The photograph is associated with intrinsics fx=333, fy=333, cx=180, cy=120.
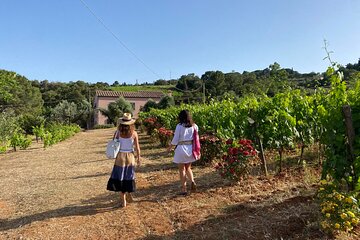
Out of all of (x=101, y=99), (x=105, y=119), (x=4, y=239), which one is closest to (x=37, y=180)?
(x=4, y=239)

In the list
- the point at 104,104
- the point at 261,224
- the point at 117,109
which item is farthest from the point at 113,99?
the point at 261,224

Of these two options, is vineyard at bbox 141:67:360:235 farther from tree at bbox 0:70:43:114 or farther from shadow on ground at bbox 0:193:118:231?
tree at bbox 0:70:43:114

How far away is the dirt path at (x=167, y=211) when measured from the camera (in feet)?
13.3

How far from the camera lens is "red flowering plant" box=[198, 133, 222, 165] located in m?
8.34

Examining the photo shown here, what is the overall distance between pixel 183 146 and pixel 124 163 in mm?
1075

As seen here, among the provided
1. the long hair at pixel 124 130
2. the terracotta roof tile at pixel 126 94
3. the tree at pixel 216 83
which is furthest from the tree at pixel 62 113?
the long hair at pixel 124 130

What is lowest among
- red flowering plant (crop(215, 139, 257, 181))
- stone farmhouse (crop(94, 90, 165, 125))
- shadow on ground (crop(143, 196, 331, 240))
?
shadow on ground (crop(143, 196, 331, 240))

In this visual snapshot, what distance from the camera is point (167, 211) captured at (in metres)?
5.14

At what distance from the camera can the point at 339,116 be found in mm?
3955

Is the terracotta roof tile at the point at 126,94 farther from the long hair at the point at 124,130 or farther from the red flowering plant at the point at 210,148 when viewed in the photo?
the long hair at the point at 124,130

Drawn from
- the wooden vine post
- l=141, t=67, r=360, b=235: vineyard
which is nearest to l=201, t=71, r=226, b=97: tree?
l=141, t=67, r=360, b=235: vineyard

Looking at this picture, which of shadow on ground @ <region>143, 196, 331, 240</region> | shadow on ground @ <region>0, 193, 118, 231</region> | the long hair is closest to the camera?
shadow on ground @ <region>143, 196, 331, 240</region>

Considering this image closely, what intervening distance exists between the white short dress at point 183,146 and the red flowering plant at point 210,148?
2460mm

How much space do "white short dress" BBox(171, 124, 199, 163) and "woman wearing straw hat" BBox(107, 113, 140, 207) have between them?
0.74 meters
